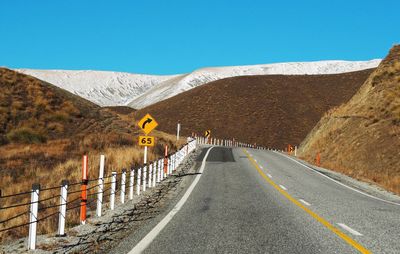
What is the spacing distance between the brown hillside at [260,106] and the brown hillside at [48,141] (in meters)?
46.3

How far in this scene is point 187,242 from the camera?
7.36m

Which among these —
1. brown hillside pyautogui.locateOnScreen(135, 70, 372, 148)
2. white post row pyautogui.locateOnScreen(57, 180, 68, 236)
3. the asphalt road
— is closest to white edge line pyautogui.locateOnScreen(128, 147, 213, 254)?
the asphalt road

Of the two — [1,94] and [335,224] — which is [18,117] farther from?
[335,224]

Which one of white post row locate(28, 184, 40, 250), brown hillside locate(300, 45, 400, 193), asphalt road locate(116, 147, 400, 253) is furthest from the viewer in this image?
brown hillside locate(300, 45, 400, 193)

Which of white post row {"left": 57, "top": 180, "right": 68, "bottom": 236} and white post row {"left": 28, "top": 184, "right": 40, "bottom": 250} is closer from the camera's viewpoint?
white post row {"left": 28, "top": 184, "right": 40, "bottom": 250}

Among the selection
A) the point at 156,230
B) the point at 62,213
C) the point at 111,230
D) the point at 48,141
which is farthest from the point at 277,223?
the point at 48,141

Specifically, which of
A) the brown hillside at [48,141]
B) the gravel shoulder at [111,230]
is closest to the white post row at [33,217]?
the gravel shoulder at [111,230]

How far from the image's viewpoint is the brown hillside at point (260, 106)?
91.7m

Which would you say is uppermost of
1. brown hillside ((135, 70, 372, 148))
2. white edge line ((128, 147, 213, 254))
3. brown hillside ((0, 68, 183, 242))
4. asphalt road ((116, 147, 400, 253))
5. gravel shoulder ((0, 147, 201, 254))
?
brown hillside ((135, 70, 372, 148))

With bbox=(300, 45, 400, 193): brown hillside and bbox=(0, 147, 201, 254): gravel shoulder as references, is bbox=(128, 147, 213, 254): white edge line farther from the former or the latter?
bbox=(300, 45, 400, 193): brown hillside

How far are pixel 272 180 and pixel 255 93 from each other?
95.4 m

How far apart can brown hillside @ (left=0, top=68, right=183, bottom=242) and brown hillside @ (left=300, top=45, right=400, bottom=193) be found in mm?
12055

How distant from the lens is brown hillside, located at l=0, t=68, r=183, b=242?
688 inches

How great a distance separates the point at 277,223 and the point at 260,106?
9654 cm
